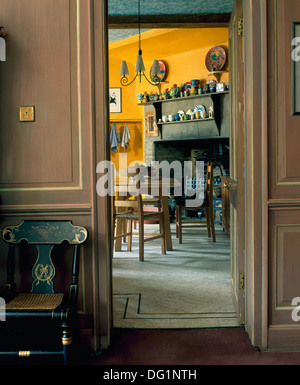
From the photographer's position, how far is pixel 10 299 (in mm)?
2289

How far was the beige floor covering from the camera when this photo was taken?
2.98m

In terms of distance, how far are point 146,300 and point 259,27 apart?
228 cm

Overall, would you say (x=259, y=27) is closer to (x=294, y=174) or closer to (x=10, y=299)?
(x=294, y=174)

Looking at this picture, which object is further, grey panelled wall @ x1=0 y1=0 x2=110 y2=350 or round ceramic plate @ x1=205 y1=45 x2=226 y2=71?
round ceramic plate @ x1=205 y1=45 x2=226 y2=71

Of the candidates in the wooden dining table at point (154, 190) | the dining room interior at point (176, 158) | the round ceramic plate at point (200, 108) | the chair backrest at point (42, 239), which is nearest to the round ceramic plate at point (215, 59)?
the dining room interior at point (176, 158)

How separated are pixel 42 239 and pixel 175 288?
5.57 ft

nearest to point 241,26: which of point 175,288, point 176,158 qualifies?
point 175,288

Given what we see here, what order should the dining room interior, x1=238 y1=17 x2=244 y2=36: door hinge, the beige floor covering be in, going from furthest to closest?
the dining room interior
the beige floor covering
x1=238 y1=17 x2=244 y2=36: door hinge

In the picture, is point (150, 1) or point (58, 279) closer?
point (58, 279)

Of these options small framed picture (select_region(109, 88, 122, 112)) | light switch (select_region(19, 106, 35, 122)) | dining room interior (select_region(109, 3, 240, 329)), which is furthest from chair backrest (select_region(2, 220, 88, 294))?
small framed picture (select_region(109, 88, 122, 112))

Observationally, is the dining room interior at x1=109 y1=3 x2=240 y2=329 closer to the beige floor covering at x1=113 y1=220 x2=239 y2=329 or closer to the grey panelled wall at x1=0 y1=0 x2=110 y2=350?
the beige floor covering at x1=113 y1=220 x2=239 y2=329

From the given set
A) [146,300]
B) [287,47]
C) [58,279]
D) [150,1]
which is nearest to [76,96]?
[58,279]

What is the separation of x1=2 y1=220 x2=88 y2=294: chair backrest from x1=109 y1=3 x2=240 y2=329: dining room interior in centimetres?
76

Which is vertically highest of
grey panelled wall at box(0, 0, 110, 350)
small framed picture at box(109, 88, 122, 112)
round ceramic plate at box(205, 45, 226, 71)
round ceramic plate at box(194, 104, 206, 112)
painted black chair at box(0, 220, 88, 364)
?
round ceramic plate at box(205, 45, 226, 71)
